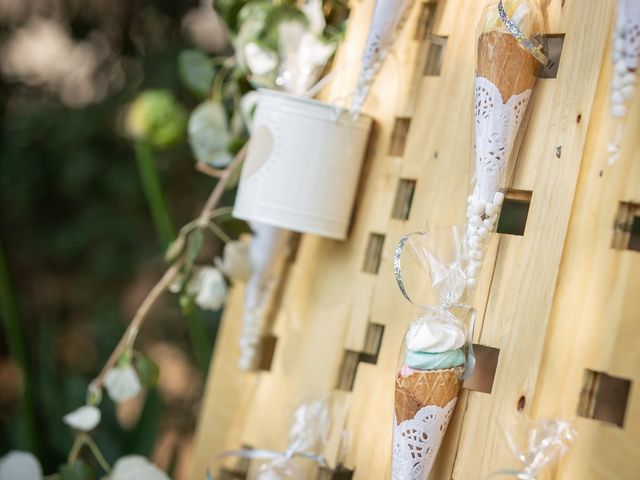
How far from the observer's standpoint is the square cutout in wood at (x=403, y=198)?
104 cm

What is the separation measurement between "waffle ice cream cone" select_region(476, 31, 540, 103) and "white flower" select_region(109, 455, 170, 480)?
700 mm

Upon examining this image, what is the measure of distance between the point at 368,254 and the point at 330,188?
0.10 metres

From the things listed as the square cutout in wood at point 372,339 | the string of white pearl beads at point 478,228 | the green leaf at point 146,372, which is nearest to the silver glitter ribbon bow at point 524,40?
the string of white pearl beads at point 478,228

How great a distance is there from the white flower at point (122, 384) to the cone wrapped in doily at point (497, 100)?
1.89 feet

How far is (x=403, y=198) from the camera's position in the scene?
1.04 metres

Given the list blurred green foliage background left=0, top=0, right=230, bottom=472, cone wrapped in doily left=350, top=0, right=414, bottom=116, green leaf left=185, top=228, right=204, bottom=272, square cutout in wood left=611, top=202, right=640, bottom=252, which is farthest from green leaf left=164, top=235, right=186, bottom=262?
blurred green foliage background left=0, top=0, right=230, bottom=472

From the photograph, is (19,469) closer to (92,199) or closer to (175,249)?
(175,249)

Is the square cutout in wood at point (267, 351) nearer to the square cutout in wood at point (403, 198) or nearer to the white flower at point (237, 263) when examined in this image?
the white flower at point (237, 263)

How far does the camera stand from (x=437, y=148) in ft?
3.24

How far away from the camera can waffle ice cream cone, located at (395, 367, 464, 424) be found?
2.67ft

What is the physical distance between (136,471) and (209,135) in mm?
505

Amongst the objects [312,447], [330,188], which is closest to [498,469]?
[312,447]

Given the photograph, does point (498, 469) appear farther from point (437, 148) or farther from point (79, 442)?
point (79, 442)

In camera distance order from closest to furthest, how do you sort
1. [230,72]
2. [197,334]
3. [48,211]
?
[230,72] → [197,334] → [48,211]
